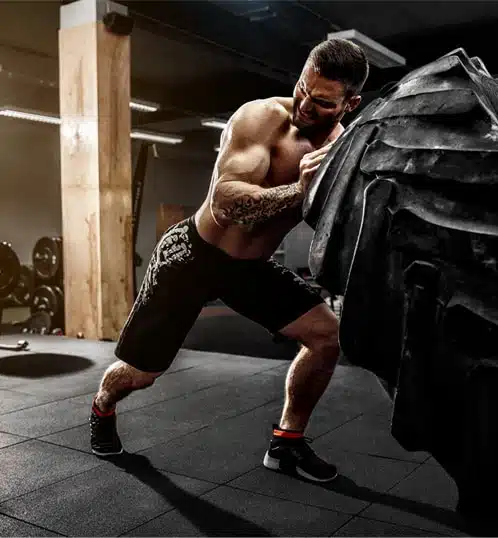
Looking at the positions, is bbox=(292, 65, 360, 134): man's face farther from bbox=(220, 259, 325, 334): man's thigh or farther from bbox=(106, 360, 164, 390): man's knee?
bbox=(106, 360, 164, 390): man's knee

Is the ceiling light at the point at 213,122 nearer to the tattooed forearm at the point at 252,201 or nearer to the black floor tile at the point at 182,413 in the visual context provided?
the black floor tile at the point at 182,413

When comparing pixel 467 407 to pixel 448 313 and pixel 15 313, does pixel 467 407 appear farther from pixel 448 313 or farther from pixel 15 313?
pixel 15 313

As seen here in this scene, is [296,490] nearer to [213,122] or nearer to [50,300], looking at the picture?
[50,300]

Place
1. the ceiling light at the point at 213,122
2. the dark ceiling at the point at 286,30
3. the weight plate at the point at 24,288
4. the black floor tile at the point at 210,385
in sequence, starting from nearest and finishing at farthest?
the black floor tile at the point at 210,385 < the dark ceiling at the point at 286,30 < the weight plate at the point at 24,288 < the ceiling light at the point at 213,122

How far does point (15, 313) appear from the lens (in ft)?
27.7

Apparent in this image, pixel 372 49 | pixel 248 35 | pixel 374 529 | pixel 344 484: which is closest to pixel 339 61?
pixel 374 529

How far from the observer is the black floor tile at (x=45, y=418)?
2402 millimetres

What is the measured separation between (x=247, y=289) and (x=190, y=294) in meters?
0.17

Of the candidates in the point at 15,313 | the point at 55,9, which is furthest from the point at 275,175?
the point at 15,313

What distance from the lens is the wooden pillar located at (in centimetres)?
458

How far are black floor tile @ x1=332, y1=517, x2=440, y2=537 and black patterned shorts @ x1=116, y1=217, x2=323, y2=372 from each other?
608 millimetres

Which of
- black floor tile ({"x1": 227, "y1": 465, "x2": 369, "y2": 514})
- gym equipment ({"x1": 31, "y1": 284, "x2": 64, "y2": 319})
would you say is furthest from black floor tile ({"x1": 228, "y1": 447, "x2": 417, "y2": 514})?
gym equipment ({"x1": 31, "y1": 284, "x2": 64, "y2": 319})

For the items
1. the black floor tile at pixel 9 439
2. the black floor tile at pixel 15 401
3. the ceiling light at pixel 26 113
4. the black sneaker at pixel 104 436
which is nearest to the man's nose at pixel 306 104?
the black sneaker at pixel 104 436

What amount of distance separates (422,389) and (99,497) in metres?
1.39
